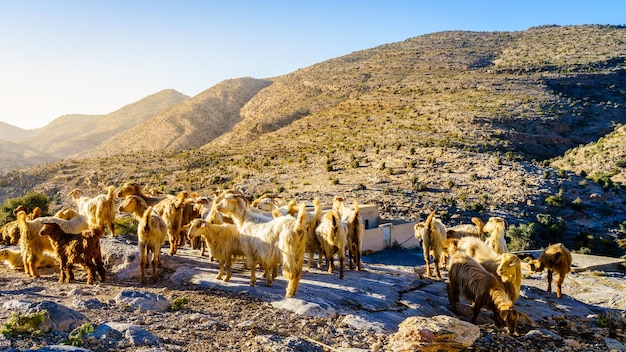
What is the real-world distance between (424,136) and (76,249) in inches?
1779

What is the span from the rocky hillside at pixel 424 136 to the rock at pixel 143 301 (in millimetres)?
22724

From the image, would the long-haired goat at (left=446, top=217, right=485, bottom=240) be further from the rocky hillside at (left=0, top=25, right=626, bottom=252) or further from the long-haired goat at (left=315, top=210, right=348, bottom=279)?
the rocky hillside at (left=0, top=25, right=626, bottom=252)

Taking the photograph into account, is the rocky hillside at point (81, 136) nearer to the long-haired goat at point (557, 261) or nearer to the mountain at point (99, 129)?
the mountain at point (99, 129)

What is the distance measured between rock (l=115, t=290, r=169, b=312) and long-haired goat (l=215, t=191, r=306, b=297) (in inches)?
81.4

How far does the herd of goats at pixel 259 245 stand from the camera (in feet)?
30.8

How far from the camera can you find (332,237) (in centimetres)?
1153

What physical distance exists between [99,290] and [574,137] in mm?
59753

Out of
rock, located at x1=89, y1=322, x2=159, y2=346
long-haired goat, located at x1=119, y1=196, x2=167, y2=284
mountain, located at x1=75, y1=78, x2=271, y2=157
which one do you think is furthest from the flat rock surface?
mountain, located at x1=75, y1=78, x2=271, y2=157

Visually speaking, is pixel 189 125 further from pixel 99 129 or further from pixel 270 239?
pixel 270 239

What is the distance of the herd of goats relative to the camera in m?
9.39

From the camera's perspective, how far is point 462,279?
9.73m

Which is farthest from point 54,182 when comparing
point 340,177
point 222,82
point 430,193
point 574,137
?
point 222,82

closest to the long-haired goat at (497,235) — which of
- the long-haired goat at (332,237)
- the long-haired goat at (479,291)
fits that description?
the long-haired goat at (479,291)

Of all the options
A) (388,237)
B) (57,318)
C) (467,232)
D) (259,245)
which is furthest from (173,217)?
(388,237)
